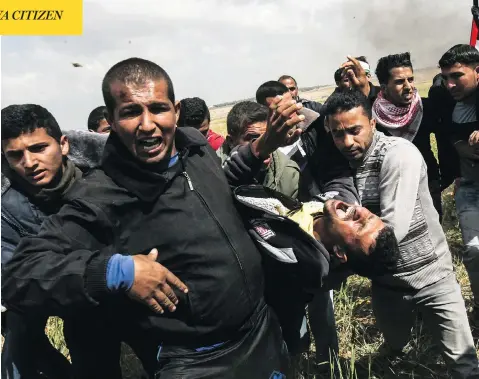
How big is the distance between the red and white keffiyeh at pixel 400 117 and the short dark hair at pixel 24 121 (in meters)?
2.25

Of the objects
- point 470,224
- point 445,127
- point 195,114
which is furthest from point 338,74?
point 470,224

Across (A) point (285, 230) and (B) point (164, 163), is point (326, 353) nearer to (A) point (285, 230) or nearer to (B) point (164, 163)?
(A) point (285, 230)

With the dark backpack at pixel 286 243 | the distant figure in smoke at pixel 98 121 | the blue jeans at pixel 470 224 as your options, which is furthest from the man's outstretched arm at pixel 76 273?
the distant figure in smoke at pixel 98 121

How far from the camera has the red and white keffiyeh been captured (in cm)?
344

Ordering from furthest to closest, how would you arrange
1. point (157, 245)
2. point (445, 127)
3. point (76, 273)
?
point (445, 127)
point (157, 245)
point (76, 273)

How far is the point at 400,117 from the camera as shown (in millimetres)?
3461

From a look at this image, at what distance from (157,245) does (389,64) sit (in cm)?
261

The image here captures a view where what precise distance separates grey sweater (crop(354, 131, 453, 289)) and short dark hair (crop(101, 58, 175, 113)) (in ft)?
3.85

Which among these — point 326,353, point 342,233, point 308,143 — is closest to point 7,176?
point 342,233

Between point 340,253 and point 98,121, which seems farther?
point 98,121

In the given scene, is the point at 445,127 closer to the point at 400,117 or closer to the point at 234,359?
the point at 400,117

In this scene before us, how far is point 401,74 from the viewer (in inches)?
137

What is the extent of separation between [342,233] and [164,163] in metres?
0.77

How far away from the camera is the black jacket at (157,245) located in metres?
1.57
